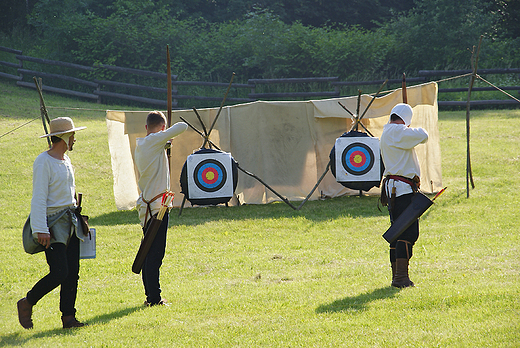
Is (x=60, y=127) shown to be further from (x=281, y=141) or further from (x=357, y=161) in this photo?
(x=281, y=141)

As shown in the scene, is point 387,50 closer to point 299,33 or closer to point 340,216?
point 299,33

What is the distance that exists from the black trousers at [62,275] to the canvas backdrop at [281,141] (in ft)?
16.8

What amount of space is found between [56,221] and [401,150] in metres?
2.77

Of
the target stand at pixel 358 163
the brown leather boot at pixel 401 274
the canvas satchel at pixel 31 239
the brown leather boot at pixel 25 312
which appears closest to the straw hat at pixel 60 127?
the canvas satchel at pixel 31 239

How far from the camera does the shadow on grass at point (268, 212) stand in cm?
829

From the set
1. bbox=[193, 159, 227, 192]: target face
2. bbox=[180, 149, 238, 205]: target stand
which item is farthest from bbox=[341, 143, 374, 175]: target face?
bbox=[193, 159, 227, 192]: target face

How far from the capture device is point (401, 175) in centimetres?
475

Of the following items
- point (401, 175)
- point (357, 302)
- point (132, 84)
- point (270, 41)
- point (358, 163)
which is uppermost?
point (270, 41)

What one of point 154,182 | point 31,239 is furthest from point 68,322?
point 154,182

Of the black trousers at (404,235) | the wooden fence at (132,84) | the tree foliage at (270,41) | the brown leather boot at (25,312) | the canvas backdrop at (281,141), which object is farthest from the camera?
the tree foliage at (270,41)

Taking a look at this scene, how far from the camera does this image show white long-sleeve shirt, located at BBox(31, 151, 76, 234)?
3713 millimetres

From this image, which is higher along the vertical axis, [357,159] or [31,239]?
[31,239]

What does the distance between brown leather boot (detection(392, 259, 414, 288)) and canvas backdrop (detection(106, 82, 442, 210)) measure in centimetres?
475

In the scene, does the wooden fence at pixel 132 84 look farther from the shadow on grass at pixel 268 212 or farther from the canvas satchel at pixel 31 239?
the canvas satchel at pixel 31 239
